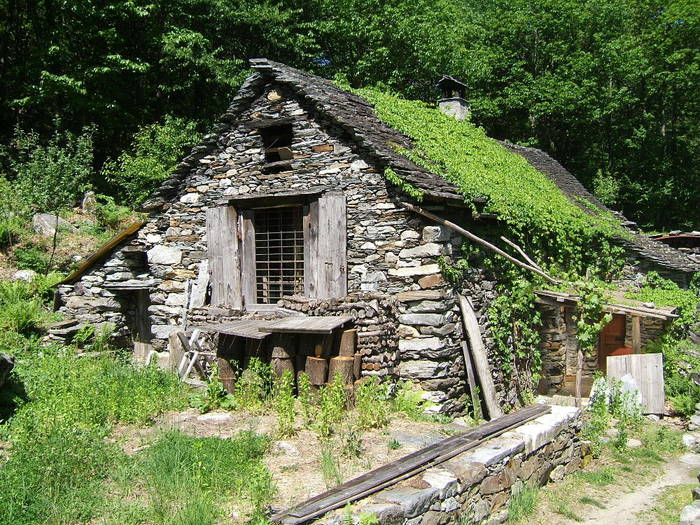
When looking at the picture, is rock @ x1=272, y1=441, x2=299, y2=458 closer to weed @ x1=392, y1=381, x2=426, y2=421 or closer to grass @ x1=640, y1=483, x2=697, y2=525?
weed @ x1=392, y1=381, x2=426, y2=421

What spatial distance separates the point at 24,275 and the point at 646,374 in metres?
13.0

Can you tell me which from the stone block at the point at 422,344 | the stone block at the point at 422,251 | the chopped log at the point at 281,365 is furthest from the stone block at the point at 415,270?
the chopped log at the point at 281,365

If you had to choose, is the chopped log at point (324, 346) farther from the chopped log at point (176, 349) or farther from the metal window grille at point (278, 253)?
the chopped log at point (176, 349)

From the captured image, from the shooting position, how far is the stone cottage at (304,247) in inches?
317

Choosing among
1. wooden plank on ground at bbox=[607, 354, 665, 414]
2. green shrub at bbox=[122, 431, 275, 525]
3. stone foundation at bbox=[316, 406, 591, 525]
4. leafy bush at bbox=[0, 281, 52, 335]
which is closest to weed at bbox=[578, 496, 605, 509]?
stone foundation at bbox=[316, 406, 591, 525]

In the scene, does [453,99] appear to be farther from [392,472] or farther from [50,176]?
[392,472]

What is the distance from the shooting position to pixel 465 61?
2336cm

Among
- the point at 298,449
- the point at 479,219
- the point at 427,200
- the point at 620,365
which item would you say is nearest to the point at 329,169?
the point at 427,200

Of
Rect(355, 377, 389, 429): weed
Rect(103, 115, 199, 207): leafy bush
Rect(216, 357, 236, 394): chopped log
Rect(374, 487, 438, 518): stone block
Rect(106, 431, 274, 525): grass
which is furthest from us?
Rect(103, 115, 199, 207): leafy bush

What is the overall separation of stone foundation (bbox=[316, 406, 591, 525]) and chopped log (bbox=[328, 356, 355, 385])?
2030mm

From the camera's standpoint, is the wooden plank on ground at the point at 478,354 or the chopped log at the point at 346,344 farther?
the wooden plank on ground at the point at 478,354

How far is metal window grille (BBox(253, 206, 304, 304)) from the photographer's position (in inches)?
376

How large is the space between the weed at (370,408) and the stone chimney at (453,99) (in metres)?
10.1

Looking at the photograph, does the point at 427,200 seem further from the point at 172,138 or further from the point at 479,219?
the point at 172,138
